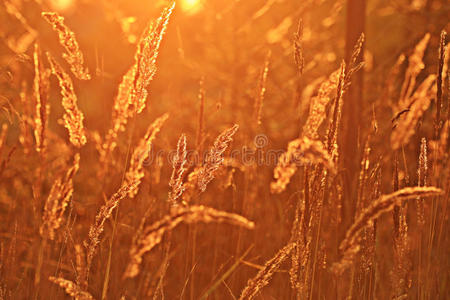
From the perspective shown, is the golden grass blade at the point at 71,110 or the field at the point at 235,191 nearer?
the field at the point at 235,191

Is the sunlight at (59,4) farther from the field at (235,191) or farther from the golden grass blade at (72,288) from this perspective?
the golden grass blade at (72,288)

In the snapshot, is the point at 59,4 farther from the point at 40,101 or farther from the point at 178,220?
the point at 178,220

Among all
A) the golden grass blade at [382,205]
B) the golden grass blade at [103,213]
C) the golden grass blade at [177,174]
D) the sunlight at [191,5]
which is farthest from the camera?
the sunlight at [191,5]

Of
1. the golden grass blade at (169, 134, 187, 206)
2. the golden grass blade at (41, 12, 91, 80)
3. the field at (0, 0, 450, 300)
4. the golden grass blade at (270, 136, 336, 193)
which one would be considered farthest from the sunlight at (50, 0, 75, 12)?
the golden grass blade at (270, 136, 336, 193)

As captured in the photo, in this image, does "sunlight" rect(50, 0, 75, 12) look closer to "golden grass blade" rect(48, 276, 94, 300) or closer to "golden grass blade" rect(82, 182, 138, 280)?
"golden grass blade" rect(82, 182, 138, 280)

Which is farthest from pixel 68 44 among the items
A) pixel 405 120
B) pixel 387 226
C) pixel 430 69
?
pixel 430 69

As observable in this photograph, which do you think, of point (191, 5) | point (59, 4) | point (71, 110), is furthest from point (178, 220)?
point (191, 5)

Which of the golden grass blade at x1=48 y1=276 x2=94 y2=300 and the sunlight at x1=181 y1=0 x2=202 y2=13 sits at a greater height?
the sunlight at x1=181 y1=0 x2=202 y2=13

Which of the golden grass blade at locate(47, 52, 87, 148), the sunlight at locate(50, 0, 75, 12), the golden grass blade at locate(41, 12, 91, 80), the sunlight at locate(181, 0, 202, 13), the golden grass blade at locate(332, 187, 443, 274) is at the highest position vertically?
the sunlight at locate(181, 0, 202, 13)

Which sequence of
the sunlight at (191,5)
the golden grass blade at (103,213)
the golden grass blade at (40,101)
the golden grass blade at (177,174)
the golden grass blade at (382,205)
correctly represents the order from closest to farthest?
1. the golden grass blade at (382,205)
2. the golden grass blade at (103,213)
3. the golden grass blade at (177,174)
4. the golden grass blade at (40,101)
5. the sunlight at (191,5)

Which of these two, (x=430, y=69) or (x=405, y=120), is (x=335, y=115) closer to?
(x=405, y=120)

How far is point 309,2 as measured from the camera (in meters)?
2.63

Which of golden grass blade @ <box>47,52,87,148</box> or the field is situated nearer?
the field

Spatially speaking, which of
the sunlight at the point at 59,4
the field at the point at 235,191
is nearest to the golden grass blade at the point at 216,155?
the field at the point at 235,191
